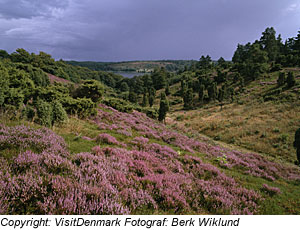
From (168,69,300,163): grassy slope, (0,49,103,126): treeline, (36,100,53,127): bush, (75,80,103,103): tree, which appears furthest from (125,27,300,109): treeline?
(36,100,53,127): bush

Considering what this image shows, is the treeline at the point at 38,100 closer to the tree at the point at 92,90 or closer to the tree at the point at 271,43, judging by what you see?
the tree at the point at 92,90

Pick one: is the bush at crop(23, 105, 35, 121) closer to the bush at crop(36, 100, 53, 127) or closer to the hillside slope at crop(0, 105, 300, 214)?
the bush at crop(36, 100, 53, 127)

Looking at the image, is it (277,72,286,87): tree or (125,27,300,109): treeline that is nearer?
(277,72,286,87): tree

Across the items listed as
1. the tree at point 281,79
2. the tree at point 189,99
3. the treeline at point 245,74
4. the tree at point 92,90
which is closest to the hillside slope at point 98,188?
the tree at point 92,90

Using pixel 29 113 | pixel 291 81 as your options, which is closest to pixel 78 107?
pixel 29 113

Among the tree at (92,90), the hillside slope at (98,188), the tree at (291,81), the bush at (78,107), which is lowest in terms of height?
the hillside slope at (98,188)

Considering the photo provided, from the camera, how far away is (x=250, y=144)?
2316cm

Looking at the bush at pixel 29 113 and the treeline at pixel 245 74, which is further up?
the treeline at pixel 245 74

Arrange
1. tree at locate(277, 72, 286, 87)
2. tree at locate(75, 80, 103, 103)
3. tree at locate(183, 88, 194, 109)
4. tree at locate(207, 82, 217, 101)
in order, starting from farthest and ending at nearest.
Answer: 1. tree at locate(183, 88, 194, 109)
2. tree at locate(207, 82, 217, 101)
3. tree at locate(277, 72, 286, 87)
4. tree at locate(75, 80, 103, 103)

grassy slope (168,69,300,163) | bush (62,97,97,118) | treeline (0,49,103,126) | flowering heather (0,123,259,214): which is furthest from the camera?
grassy slope (168,69,300,163)

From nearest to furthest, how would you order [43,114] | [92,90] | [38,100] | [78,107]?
1. [43,114]
2. [38,100]
3. [78,107]
4. [92,90]

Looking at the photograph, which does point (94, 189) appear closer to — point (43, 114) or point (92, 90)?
point (43, 114)
